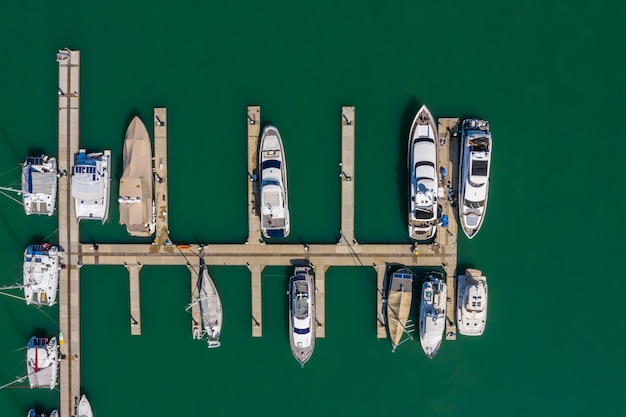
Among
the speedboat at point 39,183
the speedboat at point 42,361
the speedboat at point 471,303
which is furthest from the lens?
the speedboat at point 42,361

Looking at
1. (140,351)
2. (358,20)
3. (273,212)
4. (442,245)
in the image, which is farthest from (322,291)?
(358,20)

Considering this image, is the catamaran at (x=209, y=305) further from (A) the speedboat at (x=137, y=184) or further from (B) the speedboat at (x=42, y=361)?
(B) the speedboat at (x=42, y=361)

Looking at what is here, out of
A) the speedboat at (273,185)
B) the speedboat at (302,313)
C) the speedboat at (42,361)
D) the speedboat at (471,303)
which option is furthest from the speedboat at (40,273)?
the speedboat at (471,303)

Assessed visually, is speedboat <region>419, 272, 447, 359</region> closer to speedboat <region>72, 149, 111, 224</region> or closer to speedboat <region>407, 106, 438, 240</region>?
speedboat <region>407, 106, 438, 240</region>

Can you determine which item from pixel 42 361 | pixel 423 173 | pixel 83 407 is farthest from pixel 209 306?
pixel 423 173

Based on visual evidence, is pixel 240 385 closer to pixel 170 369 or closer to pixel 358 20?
pixel 170 369

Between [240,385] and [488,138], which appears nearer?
[488,138]

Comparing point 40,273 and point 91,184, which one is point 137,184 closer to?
point 91,184
